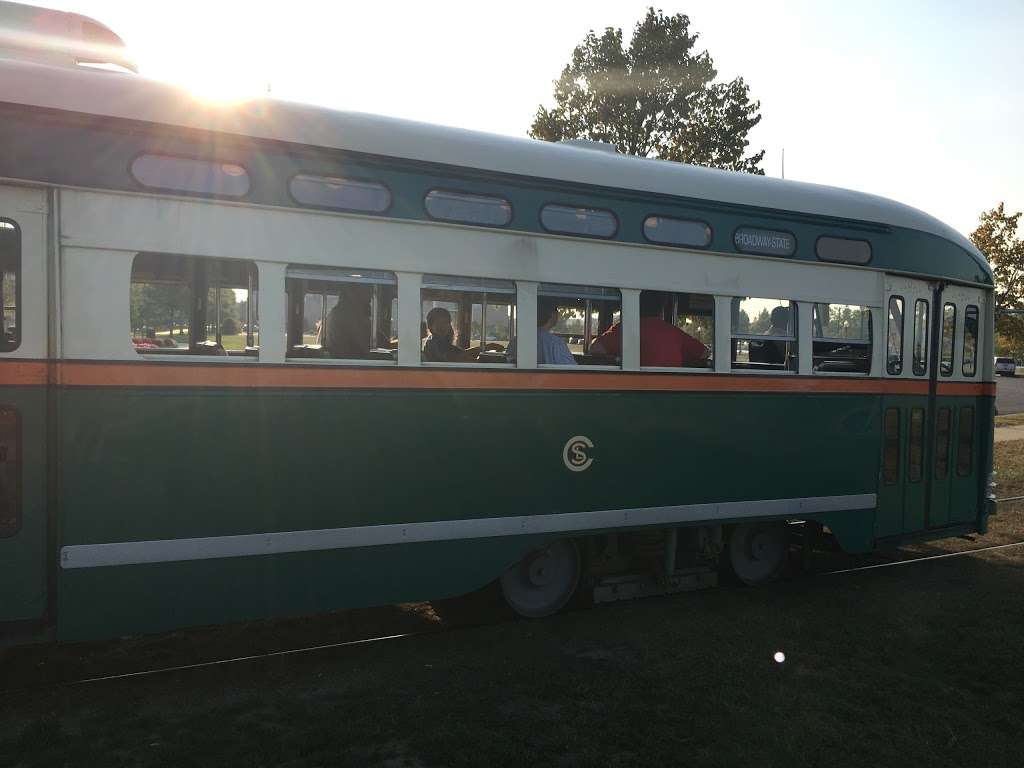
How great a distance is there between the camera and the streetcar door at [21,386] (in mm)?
4469

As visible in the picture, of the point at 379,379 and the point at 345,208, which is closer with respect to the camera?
the point at 345,208

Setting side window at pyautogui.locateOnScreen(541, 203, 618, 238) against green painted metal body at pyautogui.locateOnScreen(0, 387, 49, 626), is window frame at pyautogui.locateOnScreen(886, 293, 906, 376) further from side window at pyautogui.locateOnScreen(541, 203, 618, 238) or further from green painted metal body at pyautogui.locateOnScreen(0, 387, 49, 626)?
green painted metal body at pyautogui.locateOnScreen(0, 387, 49, 626)

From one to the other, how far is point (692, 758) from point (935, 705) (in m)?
1.68

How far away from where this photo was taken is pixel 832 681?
5266mm

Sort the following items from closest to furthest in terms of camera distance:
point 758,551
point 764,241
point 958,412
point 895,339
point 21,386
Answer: point 21,386 < point 764,241 < point 758,551 < point 895,339 < point 958,412

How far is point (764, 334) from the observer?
22.6ft

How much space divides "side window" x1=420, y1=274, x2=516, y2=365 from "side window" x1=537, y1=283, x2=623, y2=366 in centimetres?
25

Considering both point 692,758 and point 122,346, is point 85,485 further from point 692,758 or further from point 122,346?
point 692,758

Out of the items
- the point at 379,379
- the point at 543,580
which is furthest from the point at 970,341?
the point at 379,379

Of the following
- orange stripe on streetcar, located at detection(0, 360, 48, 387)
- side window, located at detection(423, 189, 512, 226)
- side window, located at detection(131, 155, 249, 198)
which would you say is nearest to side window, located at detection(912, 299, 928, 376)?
side window, located at detection(423, 189, 512, 226)

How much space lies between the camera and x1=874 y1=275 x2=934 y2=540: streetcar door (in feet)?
25.0

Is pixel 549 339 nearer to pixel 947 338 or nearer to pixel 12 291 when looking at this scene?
pixel 12 291

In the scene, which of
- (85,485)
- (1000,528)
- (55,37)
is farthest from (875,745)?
(1000,528)

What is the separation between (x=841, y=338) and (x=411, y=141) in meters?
3.99
